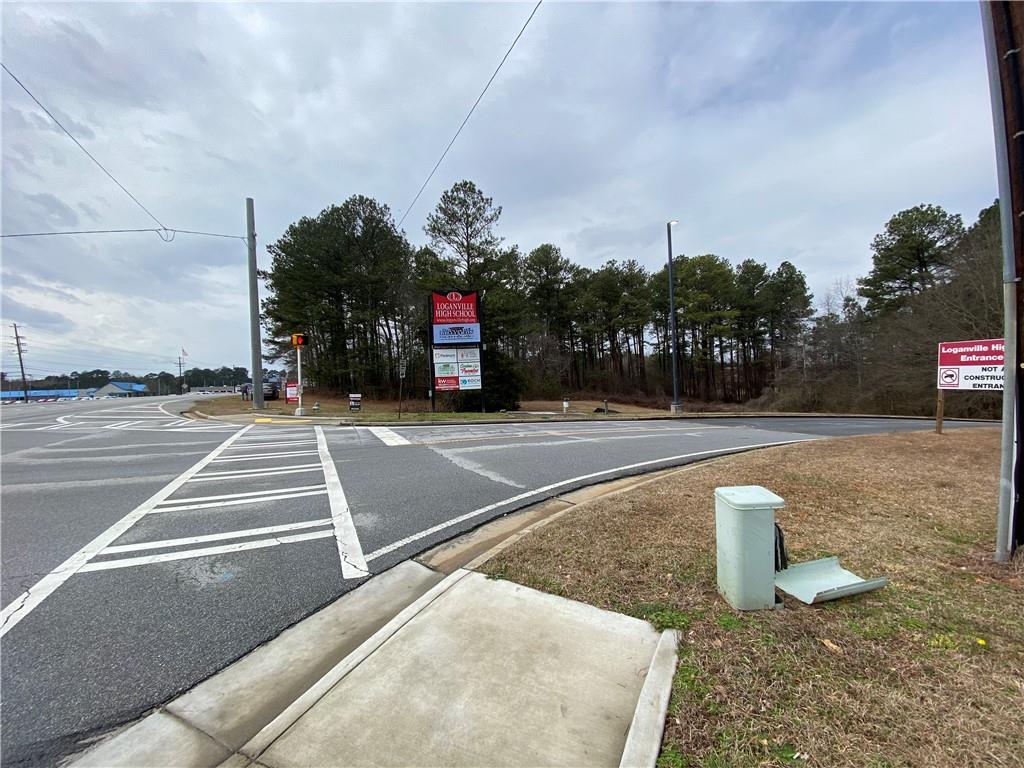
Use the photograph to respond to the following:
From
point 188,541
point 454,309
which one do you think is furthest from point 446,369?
point 188,541

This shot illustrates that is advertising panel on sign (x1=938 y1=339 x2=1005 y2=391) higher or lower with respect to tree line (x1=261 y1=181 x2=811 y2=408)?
lower

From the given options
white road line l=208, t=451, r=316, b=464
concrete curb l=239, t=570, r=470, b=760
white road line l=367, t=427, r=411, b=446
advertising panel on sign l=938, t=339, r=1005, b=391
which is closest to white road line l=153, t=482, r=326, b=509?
white road line l=208, t=451, r=316, b=464

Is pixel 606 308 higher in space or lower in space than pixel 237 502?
higher

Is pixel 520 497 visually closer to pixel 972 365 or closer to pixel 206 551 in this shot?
pixel 206 551

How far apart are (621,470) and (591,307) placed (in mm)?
39909

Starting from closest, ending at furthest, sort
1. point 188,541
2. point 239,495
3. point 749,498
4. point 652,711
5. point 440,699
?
point 652,711 → point 440,699 → point 749,498 → point 188,541 → point 239,495

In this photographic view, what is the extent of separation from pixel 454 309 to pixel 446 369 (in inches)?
118

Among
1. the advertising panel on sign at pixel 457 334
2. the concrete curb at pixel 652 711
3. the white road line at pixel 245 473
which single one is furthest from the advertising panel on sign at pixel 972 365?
the advertising panel on sign at pixel 457 334

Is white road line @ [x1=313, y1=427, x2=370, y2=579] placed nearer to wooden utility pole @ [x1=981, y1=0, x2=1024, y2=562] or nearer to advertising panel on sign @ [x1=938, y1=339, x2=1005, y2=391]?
wooden utility pole @ [x1=981, y1=0, x2=1024, y2=562]

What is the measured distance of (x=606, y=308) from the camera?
46.7 metres

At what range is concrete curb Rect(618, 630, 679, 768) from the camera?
5.64 feet

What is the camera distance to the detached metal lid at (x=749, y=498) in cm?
268

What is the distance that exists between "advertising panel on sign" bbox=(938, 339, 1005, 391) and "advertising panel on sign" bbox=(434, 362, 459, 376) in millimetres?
17145

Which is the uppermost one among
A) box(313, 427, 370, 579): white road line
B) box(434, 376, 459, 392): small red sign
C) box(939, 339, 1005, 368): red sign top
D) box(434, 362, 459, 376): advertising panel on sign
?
box(434, 362, 459, 376): advertising panel on sign
